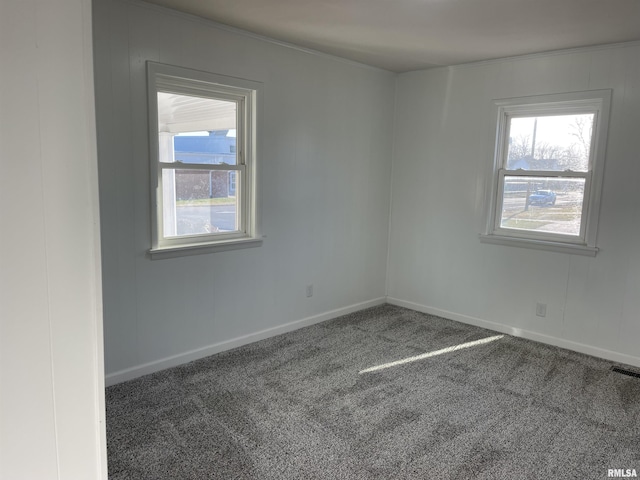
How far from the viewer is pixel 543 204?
4.08 m

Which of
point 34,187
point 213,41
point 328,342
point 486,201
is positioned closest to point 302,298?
point 328,342

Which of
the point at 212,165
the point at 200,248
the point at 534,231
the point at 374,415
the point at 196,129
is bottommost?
the point at 374,415

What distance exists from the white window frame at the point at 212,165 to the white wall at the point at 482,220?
1.86m

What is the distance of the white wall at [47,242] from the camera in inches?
35.8

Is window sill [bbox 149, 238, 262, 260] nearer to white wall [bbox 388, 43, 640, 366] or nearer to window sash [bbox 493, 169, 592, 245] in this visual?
white wall [bbox 388, 43, 640, 366]

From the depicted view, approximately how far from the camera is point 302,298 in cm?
431

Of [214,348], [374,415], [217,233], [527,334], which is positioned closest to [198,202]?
[217,233]

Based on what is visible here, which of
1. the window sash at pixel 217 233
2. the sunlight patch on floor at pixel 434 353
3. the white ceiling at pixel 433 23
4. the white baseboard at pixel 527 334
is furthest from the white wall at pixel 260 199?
the sunlight patch on floor at pixel 434 353

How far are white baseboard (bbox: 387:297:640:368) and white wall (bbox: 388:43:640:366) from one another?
0.01 m

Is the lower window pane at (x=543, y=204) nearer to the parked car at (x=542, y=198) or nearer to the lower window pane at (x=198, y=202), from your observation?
the parked car at (x=542, y=198)

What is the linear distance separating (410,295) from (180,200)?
2.72m

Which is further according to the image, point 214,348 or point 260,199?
point 260,199

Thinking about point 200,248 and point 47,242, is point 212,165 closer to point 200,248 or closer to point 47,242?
point 200,248

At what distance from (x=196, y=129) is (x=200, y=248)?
2.87 feet
